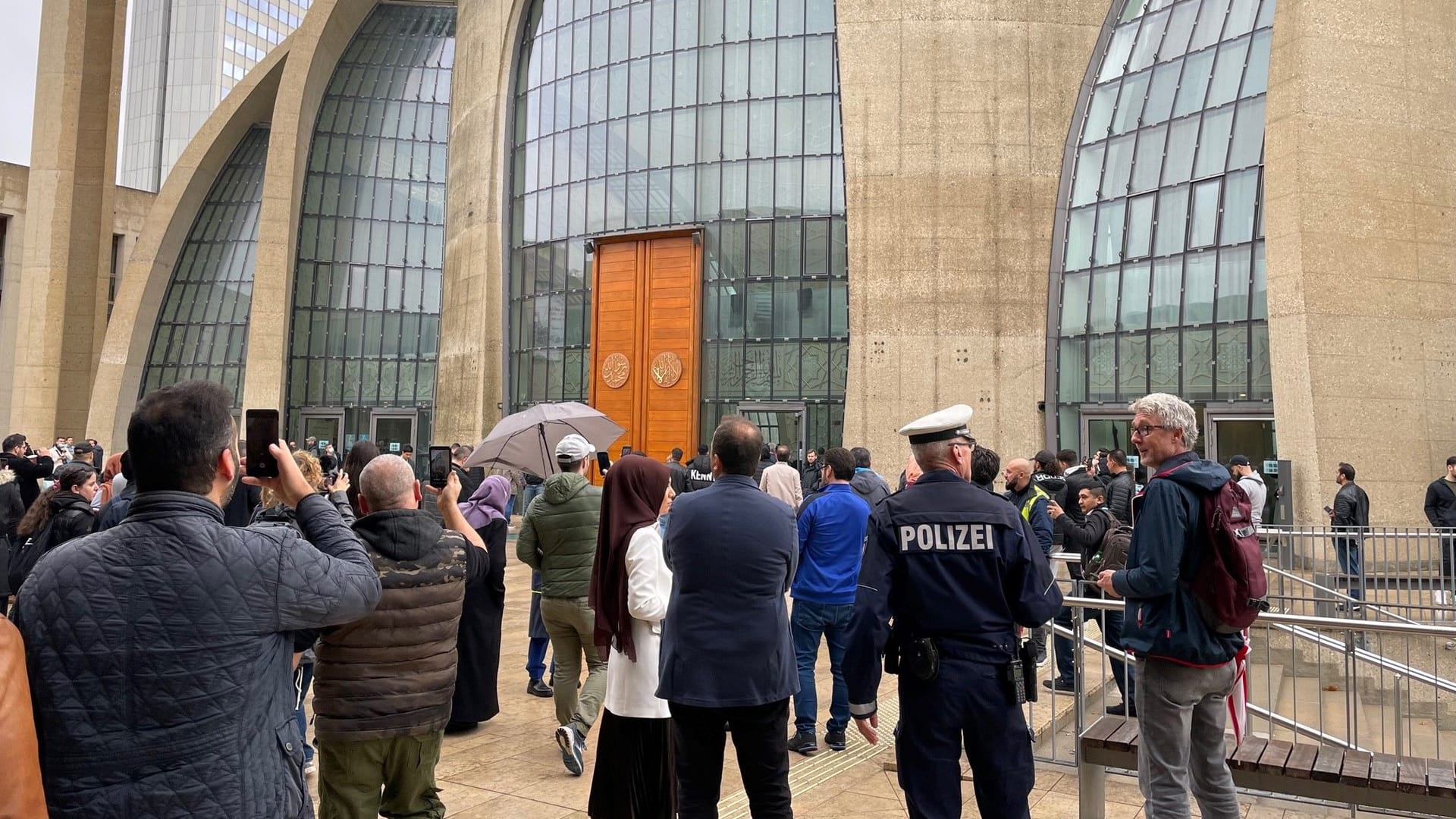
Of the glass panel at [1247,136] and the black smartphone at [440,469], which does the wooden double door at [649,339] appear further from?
the black smartphone at [440,469]

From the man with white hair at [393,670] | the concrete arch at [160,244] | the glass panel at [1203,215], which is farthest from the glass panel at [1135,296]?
the concrete arch at [160,244]

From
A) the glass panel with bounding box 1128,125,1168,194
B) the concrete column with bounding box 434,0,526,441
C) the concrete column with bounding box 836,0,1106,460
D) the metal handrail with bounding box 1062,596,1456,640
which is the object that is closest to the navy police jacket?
the metal handrail with bounding box 1062,596,1456,640

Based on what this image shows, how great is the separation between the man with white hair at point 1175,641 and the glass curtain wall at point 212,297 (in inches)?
1359

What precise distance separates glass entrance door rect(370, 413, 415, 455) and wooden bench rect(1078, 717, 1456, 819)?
28.7 meters

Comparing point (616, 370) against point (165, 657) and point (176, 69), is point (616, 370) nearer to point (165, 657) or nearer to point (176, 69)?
point (165, 657)

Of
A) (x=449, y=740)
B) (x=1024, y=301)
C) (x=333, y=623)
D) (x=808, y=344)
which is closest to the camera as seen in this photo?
(x=333, y=623)

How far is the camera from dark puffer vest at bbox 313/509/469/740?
12.5 ft

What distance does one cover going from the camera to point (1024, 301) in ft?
64.8

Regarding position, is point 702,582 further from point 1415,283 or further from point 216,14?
point 216,14

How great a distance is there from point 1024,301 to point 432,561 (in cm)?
1778

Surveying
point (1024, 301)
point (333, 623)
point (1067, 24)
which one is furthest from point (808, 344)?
point (333, 623)

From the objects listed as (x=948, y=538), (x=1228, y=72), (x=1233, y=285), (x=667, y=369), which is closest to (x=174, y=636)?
(x=948, y=538)

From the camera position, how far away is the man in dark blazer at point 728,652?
12.9ft

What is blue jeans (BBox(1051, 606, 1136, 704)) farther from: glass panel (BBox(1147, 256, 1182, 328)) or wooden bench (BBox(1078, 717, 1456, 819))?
glass panel (BBox(1147, 256, 1182, 328))
